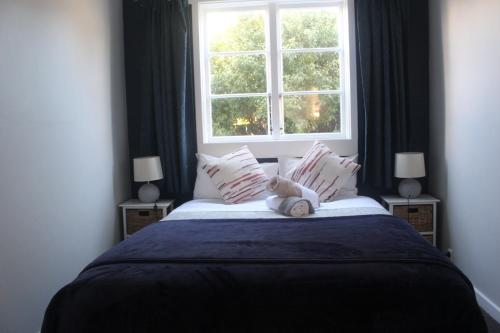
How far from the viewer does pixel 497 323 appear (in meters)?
2.45

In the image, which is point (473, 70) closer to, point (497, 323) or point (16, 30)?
point (497, 323)

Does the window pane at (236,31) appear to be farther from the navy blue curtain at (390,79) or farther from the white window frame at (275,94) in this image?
the navy blue curtain at (390,79)

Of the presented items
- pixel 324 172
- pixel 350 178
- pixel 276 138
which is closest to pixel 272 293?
pixel 324 172

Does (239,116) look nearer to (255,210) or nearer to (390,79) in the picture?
(255,210)

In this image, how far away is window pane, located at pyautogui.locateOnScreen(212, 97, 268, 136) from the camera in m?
3.78

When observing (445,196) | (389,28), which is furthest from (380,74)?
(445,196)

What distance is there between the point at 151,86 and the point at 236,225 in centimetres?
168

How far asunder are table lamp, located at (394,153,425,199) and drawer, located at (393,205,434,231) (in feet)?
0.42

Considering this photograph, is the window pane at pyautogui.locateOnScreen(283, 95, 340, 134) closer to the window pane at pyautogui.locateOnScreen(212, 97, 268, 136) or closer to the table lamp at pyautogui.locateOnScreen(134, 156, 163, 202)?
the window pane at pyautogui.locateOnScreen(212, 97, 268, 136)

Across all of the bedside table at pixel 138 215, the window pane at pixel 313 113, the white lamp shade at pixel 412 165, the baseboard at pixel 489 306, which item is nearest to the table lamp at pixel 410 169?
the white lamp shade at pixel 412 165

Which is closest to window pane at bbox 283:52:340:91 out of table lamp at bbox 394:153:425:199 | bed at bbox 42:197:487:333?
table lamp at bbox 394:153:425:199

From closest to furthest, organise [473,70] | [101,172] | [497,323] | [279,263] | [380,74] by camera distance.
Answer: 1. [279,263]
2. [497,323]
3. [473,70]
4. [101,172]
5. [380,74]

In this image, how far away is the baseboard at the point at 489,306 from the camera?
8.09 ft

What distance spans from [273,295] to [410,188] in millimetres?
2024
